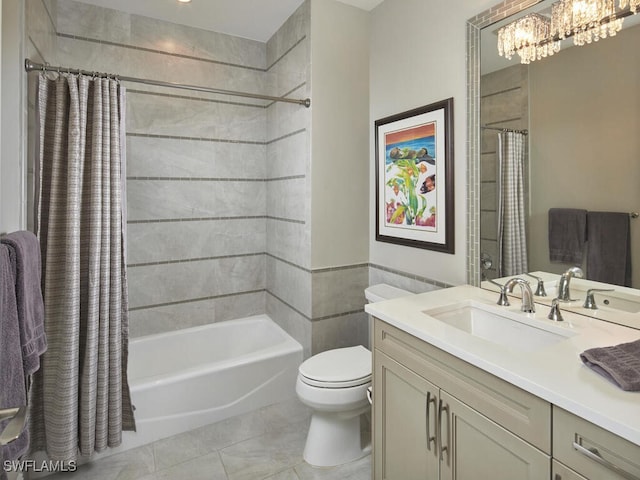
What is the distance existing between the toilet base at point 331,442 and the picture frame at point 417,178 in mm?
1084

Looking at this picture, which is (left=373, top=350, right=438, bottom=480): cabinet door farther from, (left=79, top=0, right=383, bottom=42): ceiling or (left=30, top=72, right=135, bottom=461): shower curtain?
(left=79, top=0, right=383, bottom=42): ceiling

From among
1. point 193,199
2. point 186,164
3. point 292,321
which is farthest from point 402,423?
point 186,164

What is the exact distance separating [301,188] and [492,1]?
1.44 metres

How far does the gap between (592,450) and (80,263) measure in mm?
2133

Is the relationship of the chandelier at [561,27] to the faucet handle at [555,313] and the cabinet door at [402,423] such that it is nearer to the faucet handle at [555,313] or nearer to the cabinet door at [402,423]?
the faucet handle at [555,313]

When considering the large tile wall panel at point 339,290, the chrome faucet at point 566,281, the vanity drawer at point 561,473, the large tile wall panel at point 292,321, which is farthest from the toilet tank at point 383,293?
the vanity drawer at point 561,473

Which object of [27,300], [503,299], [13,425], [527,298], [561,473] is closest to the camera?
[13,425]

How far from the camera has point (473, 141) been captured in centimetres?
182

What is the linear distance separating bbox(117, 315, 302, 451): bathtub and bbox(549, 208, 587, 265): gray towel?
5.56ft

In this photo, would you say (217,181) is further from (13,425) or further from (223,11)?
(13,425)

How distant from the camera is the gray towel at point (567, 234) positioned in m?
1.44

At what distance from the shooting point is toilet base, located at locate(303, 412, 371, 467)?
74.5 inches

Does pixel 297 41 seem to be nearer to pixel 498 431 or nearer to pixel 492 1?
pixel 492 1

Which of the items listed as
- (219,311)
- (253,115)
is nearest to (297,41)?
(253,115)
